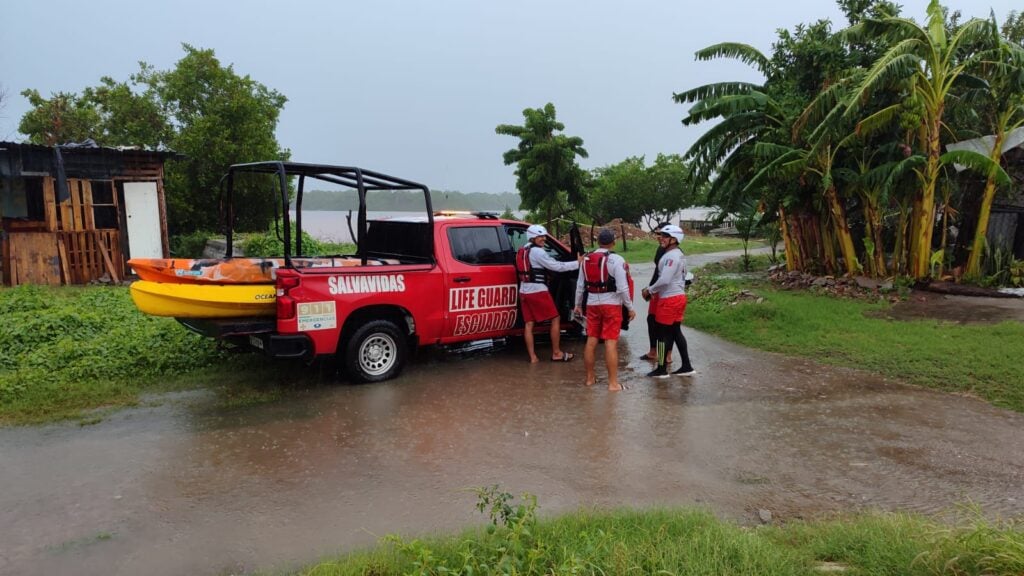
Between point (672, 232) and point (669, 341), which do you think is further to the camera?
point (669, 341)

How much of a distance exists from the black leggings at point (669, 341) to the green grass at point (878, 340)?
6.21ft

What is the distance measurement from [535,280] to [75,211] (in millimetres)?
11023

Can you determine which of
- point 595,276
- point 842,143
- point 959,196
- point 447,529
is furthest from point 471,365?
point 959,196

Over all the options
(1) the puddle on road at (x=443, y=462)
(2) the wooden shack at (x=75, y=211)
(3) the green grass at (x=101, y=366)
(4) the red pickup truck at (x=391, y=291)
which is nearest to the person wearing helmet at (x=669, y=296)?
(1) the puddle on road at (x=443, y=462)

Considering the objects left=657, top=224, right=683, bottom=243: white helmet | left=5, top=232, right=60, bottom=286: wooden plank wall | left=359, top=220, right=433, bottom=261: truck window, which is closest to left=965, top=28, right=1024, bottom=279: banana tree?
left=657, top=224, right=683, bottom=243: white helmet

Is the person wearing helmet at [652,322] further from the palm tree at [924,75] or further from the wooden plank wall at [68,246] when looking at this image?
the wooden plank wall at [68,246]

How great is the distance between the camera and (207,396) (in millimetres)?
6309

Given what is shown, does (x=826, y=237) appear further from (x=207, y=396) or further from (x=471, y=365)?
(x=207, y=396)

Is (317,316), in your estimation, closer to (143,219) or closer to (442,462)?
(442,462)

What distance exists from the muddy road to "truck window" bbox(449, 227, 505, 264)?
153 cm

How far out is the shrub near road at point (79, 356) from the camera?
6016mm

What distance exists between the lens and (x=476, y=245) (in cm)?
766

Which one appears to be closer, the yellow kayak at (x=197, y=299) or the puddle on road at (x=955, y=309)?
the yellow kayak at (x=197, y=299)

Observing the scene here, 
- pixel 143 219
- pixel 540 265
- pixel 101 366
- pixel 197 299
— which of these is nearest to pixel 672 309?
pixel 540 265
